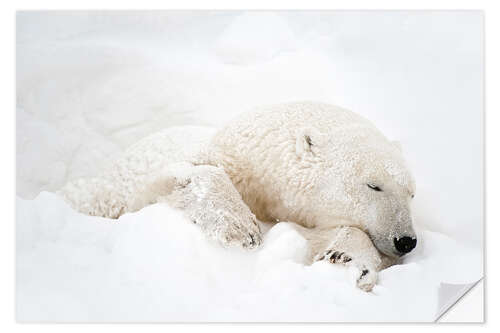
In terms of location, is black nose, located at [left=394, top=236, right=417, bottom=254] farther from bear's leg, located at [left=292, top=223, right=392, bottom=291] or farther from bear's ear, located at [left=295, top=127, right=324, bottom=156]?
→ bear's ear, located at [left=295, top=127, right=324, bottom=156]

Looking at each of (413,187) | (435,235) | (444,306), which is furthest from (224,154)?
(444,306)

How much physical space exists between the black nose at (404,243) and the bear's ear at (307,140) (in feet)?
1.55

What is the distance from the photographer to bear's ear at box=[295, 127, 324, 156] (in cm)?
240

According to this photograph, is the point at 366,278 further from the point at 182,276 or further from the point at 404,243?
the point at 182,276

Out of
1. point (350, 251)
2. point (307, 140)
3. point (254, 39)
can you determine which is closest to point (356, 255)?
point (350, 251)

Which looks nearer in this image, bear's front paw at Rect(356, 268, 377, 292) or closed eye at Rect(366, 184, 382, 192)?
bear's front paw at Rect(356, 268, 377, 292)

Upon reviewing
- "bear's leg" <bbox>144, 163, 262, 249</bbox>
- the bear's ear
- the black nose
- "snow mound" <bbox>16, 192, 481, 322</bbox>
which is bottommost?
"snow mound" <bbox>16, 192, 481, 322</bbox>

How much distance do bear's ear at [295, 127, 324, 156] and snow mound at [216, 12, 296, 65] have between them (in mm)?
455

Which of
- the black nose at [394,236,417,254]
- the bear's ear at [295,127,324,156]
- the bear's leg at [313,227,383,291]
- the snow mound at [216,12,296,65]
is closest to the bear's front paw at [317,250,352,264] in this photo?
the bear's leg at [313,227,383,291]

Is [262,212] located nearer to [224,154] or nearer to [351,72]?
[224,154]

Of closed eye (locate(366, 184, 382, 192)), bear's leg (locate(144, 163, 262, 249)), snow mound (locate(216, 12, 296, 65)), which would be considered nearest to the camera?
Answer: bear's leg (locate(144, 163, 262, 249))

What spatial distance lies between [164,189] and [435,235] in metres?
1.10

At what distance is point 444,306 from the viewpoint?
2.47 meters

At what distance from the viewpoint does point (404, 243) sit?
7.43ft
